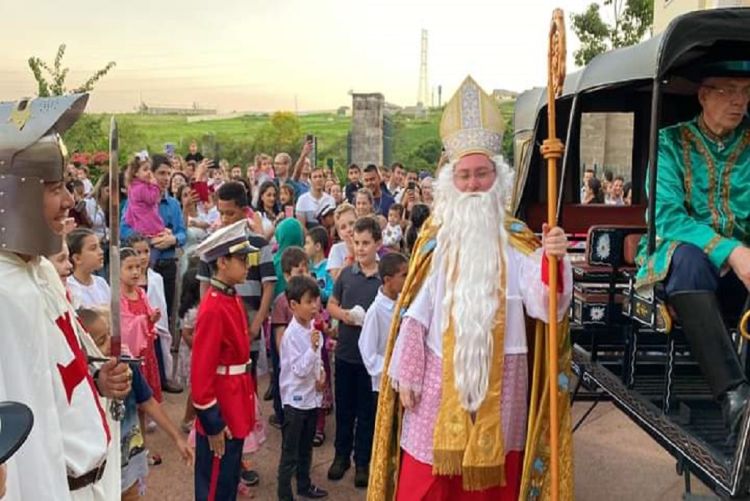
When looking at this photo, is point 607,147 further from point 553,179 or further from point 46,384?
point 46,384

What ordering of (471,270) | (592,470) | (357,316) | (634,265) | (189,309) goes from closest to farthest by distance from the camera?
(471,270) < (634,265) < (357,316) < (592,470) < (189,309)

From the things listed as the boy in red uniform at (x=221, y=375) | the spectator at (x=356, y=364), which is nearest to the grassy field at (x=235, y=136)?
the spectator at (x=356, y=364)

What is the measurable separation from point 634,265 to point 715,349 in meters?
1.12

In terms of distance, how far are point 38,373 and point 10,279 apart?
0.27 meters

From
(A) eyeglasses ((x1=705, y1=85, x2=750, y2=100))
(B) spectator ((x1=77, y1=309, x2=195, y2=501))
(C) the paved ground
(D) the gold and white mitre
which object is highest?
(A) eyeglasses ((x1=705, y1=85, x2=750, y2=100))

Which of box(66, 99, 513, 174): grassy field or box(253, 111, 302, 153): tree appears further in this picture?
box(253, 111, 302, 153): tree

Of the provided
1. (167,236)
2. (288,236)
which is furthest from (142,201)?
(288,236)

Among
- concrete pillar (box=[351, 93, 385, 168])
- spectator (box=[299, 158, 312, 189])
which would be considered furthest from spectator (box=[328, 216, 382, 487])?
concrete pillar (box=[351, 93, 385, 168])

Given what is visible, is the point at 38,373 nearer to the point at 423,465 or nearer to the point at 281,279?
the point at 423,465

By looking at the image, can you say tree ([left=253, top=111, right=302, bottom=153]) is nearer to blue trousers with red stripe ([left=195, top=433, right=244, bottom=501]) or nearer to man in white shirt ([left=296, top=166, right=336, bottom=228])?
man in white shirt ([left=296, top=166, right=336, bottom=228])

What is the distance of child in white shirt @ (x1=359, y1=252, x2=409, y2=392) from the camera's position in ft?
14.2

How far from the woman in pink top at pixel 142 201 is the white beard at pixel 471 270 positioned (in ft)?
13.4

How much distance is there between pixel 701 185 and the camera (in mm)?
3354

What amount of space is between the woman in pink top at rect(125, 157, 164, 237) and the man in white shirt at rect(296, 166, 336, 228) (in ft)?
5.41
